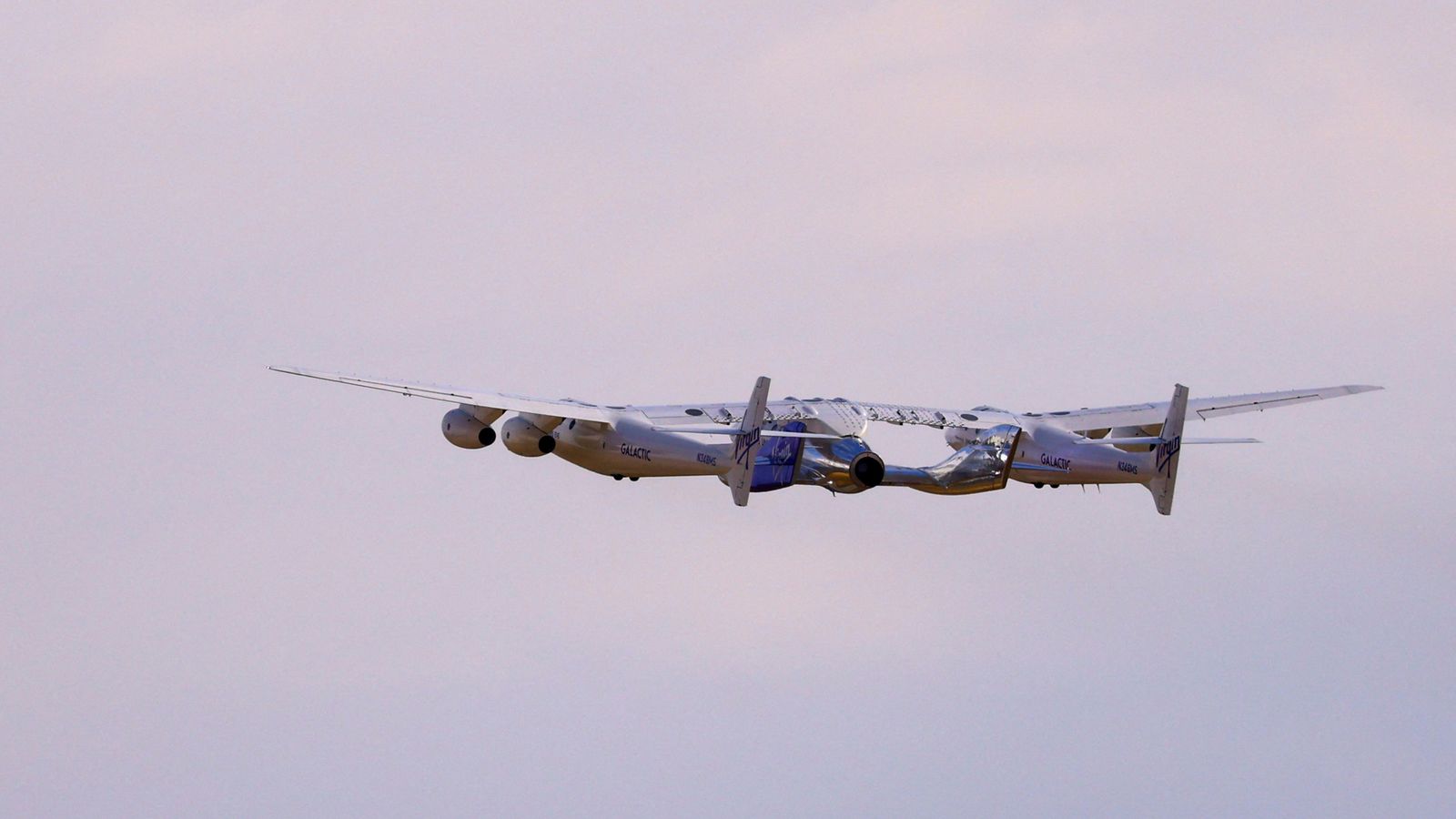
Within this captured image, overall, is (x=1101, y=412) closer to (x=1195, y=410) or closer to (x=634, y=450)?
(x=1195, y=410)

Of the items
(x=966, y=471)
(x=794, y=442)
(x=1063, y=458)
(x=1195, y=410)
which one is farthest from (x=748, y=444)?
(x=1195, y=410)

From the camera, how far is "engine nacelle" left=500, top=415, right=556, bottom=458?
79688mm

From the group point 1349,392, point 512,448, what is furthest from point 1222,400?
point 512,448

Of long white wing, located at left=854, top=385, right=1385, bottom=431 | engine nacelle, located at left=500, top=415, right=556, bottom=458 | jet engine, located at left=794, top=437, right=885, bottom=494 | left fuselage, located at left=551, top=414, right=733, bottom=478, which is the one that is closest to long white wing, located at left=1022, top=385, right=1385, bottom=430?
long white wing, located at left=854, top=385, right=1385, bottom=431

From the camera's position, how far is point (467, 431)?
79375 millimetres

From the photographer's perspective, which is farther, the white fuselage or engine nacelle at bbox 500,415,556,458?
the white fuselage

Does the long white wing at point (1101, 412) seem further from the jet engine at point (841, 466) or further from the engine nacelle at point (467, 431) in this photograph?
the engine nacelle at point (467, 431)

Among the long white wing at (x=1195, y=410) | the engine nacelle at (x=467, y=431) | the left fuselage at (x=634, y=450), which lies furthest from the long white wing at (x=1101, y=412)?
the engine nacelle at (x=467, y=431)

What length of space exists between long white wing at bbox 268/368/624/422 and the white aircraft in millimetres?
36

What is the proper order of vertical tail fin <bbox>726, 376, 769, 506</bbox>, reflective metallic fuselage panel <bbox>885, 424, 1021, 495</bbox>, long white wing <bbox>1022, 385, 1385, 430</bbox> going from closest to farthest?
vertical tail fin <bbox>726, 376, 769, 506</bbox>, reflective metallic fuselage panel <bbox>885, 424, 1021, 495</bbox>, long white wing <bbox>1022, 385, 1385, 430</bbox>

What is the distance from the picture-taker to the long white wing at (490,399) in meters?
78.1

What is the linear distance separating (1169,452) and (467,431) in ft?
65.7

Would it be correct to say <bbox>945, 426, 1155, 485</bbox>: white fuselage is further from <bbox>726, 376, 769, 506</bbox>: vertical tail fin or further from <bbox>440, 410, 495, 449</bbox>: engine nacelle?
<bbox>440, 410, 495, 449</bbox>: engine nacelle

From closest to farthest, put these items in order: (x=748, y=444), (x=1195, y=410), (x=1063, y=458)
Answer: (x=748, y=444)
(x=1063, y=458)
(x=1195, y=410)
